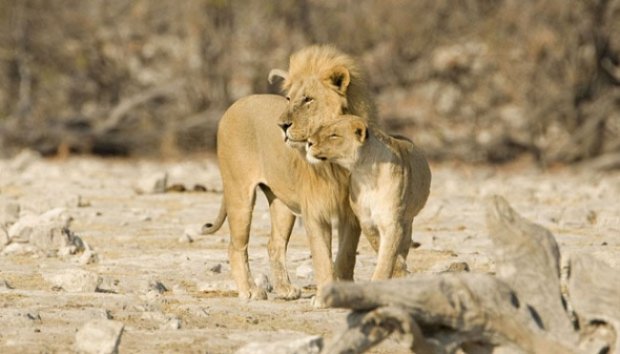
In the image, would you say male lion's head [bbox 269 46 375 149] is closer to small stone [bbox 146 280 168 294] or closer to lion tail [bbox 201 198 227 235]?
small stone [bbox 146 280 168 294]

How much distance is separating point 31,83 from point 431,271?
12965 mm

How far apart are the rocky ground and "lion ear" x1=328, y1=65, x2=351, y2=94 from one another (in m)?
1.09

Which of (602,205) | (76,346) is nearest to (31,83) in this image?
(602,205)

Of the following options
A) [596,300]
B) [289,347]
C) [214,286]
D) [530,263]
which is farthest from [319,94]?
→ [596,300]

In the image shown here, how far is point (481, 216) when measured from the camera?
10391 mm

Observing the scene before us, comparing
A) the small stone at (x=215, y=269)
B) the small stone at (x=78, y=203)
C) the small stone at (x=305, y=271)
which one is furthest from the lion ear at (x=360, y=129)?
the small stone at (x=78, y=203)

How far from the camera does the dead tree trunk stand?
4.24m

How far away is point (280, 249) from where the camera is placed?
7.46 meters

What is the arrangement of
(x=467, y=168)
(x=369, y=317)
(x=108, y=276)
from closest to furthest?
(x=369, y=317), (x=108, y=276), (x=467, y=168)

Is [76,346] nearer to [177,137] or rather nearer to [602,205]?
[602,205]

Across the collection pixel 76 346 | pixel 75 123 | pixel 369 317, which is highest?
pixel 369 317

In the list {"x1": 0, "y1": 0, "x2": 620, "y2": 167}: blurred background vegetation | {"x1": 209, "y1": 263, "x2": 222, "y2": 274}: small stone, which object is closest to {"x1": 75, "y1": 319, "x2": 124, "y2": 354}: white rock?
{"x1": 209, "y1": 263, "x2": 222, "y2": 274}: small stone

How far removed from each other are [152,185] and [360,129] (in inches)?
238

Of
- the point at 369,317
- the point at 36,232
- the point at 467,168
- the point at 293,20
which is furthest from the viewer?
the point at 293,20
